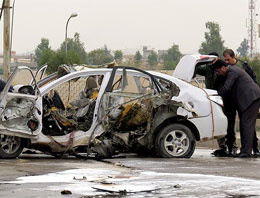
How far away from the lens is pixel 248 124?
13.9 metres

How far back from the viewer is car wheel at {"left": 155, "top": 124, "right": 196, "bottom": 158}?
1298 centimetres

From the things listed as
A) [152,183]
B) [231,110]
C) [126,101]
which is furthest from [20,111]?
[152,183]

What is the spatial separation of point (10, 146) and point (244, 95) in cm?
407

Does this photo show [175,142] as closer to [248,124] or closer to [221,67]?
[248,124]

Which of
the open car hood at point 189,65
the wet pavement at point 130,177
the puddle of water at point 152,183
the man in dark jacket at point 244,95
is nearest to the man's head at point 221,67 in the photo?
the man in dark jacket at point 244,95

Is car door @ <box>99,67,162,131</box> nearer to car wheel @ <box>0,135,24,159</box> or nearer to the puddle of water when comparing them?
car wheel @ <box>0,135,24,159</box>

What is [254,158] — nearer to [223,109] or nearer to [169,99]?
[223,109]

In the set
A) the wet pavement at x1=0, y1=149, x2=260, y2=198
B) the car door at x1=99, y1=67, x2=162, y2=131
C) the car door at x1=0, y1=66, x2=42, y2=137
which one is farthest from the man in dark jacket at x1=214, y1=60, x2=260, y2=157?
the car door at x1=0, y1=66, x2=42, y2=137

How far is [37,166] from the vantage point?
1109cm

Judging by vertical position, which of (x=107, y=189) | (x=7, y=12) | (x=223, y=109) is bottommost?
(x=107, y=189)

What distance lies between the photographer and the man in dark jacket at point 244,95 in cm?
1380

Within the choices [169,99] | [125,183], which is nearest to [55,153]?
[169,99]

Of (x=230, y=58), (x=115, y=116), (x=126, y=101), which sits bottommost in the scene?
(x=115, y=116)

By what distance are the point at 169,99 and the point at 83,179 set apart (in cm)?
397
